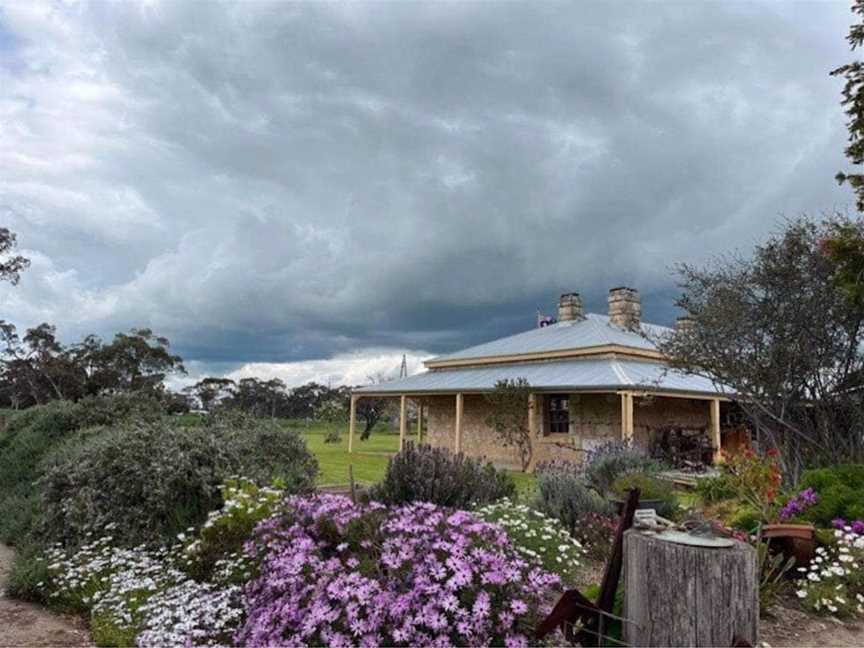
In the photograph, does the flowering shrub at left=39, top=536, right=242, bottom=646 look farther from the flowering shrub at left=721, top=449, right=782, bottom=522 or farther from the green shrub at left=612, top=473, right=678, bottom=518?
the flowering shrub at left=721, top=449, right=782, bottom=522

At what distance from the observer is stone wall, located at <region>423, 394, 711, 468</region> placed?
16609 mm

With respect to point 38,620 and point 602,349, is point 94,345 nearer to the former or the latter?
point 602,349

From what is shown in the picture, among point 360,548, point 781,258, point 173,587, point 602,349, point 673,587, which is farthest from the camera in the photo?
point 602,349

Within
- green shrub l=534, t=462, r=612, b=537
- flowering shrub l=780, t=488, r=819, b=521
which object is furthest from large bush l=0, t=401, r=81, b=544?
flowering shrub l=780, t=488, r=819, b=521

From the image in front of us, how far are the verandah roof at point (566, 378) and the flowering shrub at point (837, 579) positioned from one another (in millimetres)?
7404

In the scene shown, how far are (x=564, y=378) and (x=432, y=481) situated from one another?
10718mm

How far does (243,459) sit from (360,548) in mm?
3433

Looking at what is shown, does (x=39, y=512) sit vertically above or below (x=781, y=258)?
below

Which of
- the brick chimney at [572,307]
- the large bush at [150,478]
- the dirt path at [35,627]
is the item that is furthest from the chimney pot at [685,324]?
the brick chimney at [572,307]

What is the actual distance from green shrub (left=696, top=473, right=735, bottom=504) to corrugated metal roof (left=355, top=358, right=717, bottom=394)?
11.0ft

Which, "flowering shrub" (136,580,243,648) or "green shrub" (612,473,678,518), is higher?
"green shrub" (612,473,678,518)

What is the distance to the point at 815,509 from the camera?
19.1 feet

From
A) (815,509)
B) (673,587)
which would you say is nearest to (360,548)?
(673,587)

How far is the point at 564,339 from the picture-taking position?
793 inches
